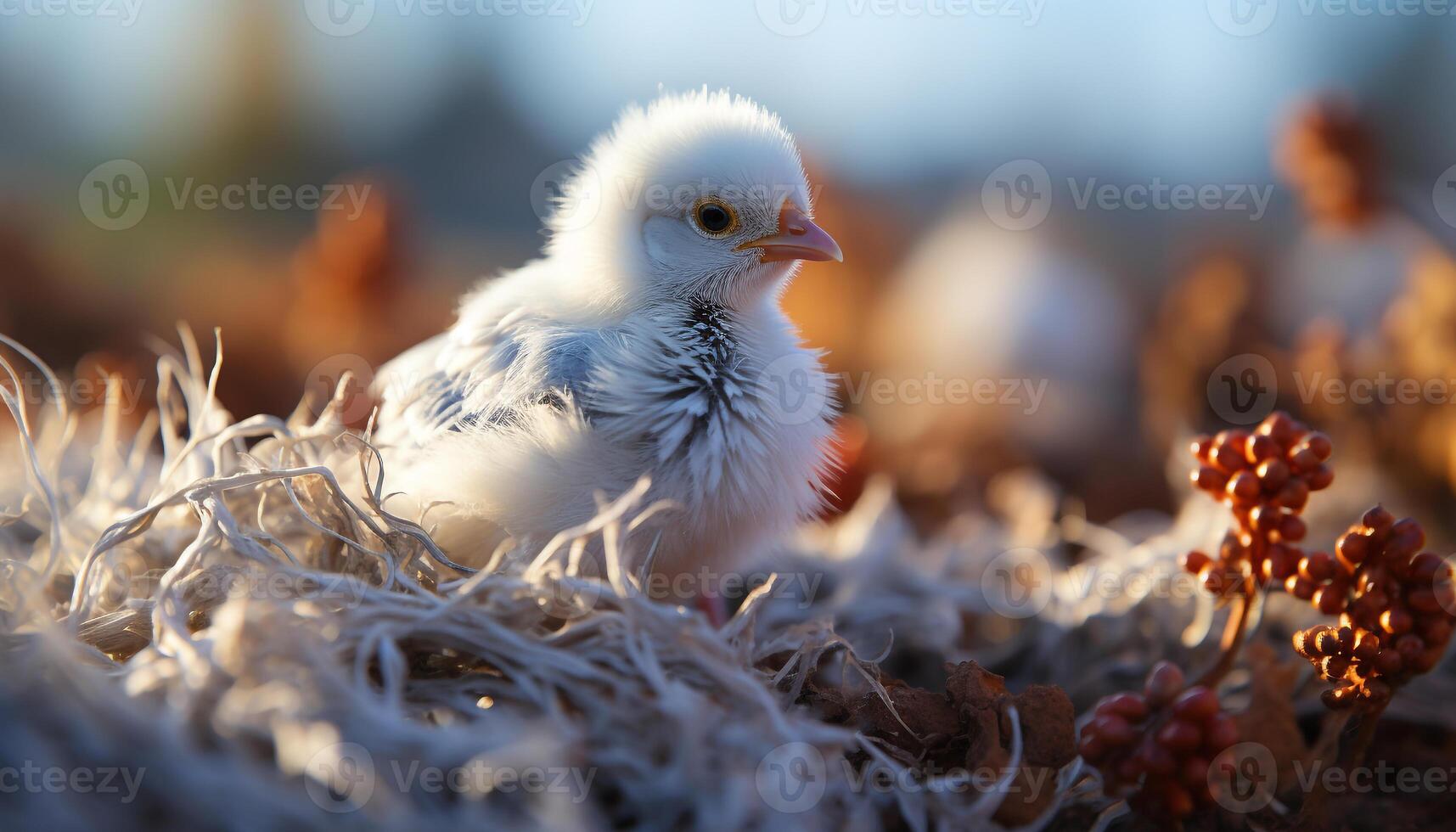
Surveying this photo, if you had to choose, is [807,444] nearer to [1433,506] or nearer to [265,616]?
[265,616]

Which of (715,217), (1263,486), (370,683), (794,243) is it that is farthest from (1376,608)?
(370,683)

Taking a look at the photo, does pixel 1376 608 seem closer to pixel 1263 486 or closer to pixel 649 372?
pixel 1263 486

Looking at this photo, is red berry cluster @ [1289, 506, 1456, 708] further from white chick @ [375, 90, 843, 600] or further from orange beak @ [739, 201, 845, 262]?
orange beak @ [739, 201, 845, 262]

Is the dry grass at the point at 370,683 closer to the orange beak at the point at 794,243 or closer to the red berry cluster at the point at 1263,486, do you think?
the red berry cluster at the point at 1263,486

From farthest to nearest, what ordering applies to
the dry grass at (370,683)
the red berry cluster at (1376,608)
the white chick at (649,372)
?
the white chick at (649,372) → the red berry cluster at (1376,608) → the dry grass at (370,683)

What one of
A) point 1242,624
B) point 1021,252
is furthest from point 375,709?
point 1021,252

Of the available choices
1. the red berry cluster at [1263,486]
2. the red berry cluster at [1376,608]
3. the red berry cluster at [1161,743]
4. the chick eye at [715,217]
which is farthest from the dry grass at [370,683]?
the chick eye at [715,217]
